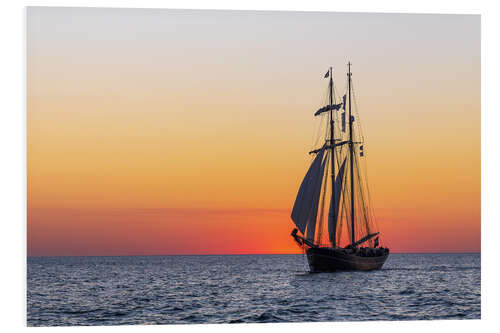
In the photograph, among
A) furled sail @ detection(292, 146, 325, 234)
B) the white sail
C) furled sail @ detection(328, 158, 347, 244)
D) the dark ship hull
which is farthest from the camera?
furled sail @ detection(328, 158, 347, 244)

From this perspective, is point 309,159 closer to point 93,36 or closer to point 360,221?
point 93,36

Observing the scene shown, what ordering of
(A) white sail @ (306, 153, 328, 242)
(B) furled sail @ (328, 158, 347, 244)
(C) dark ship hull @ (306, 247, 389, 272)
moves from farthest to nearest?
(B) furled sail @ (328, 158, 347, 244)
(C) dark ship hull @ (306, 247, 389, 272)
(A) white sail @ (306, 153, 328, 242)

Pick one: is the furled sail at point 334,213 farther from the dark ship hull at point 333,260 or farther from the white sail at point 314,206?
the white sail at point 314,206

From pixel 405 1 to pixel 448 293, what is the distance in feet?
27.0

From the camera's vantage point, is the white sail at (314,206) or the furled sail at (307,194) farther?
the white sail at (314,206)

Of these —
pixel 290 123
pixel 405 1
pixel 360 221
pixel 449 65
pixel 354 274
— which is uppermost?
pixel 405 1

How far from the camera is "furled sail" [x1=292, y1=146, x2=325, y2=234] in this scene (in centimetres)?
2491

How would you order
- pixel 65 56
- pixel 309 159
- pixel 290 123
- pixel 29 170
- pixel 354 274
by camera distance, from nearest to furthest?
pixel 29 170, pixel 65 56, pixel 290 123, pixel 309 159, pixel 354 274

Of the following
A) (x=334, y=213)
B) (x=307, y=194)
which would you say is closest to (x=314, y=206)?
(x=334, y=213)

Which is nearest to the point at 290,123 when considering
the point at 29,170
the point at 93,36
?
the point at 93,36

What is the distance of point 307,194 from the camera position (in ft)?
85.4

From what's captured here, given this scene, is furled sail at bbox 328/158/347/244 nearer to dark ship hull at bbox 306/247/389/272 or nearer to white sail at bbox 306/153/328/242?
dark ship hull at bbox 306/247/389/272

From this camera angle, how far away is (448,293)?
2058 cm

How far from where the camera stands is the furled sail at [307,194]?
24906 mm
